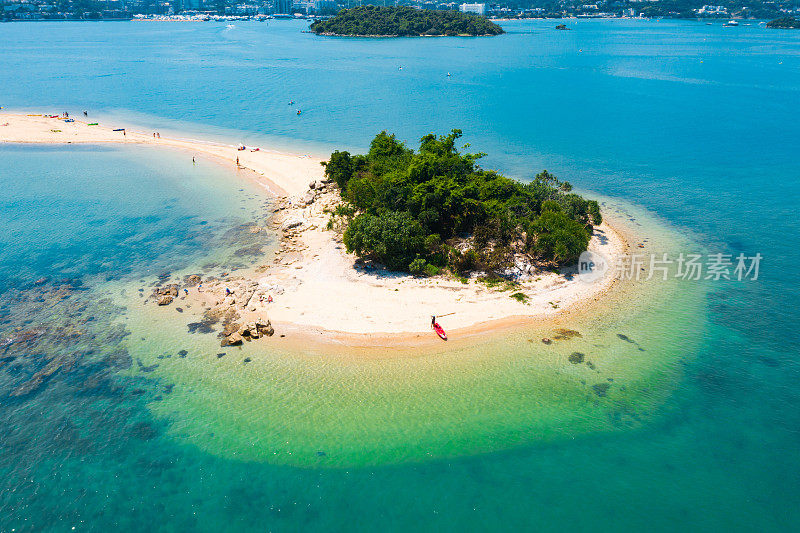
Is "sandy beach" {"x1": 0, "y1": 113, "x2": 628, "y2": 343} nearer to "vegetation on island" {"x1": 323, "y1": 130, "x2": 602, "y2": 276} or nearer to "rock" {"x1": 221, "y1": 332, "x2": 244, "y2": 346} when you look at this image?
"vegetation on island" {"x1": 323, "y1": 130, "x2": 602, "y2": 276}

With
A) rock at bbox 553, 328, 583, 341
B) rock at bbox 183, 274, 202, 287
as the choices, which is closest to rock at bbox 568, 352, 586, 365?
rock at bbox 553, 328, 583, 341

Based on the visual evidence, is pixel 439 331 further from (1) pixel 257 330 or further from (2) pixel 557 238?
(2) pixel 557 238

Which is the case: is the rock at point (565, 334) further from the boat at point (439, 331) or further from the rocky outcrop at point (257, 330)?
the rocky outcrop at point (257, 330)

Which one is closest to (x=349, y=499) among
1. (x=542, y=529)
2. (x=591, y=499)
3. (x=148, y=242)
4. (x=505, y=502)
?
(x=505, y=502)

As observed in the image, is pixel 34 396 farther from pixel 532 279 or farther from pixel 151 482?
pixel 532 279

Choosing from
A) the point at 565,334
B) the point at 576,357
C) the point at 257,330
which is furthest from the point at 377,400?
the point at 565,334

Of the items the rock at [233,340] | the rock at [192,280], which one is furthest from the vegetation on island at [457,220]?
the rock at [192,280]

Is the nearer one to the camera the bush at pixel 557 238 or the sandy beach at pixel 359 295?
the sandy beach at pixel 359 295

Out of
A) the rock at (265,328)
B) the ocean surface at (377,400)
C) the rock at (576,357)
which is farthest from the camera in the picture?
the rock at (265,328)
